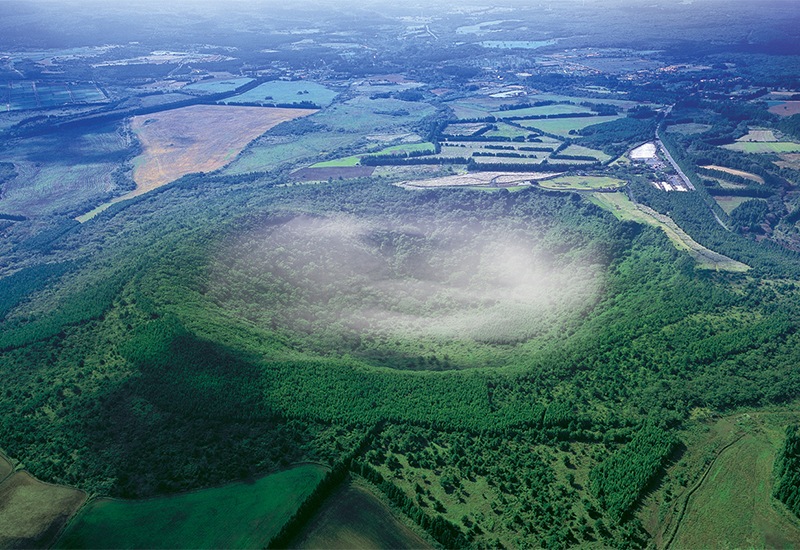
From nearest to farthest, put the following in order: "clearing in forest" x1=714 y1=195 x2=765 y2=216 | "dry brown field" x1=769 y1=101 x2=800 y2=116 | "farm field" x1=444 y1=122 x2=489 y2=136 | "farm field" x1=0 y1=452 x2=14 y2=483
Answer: "farm field" x1=0 y1=452 x2=14 y2=483 → "clearing in forest" x1=714 y1=195 x2=765 y2=216 → "farm field" x1=444 y1=122 x2=489 y2=136 → "dry brown field" x1=769 y1=101 x2=800 y2=116

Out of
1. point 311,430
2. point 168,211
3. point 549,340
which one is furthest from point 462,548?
point 168,211

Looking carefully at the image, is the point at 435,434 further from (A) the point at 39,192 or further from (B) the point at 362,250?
(A) the point at 39,192

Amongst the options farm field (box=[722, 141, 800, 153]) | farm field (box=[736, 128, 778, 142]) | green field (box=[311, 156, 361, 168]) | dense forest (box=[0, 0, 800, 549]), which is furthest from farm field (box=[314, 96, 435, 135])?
farm field (box=[736, 128, 778, 142])

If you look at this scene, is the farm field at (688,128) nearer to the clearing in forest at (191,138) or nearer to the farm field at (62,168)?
the clearing in forest at (191,138)

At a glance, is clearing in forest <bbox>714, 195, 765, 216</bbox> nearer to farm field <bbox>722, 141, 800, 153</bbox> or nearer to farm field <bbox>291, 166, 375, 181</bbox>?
farm field <bbox>722, 141, 800, 153</bbox>

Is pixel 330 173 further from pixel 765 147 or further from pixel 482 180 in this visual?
pixel 765 147
